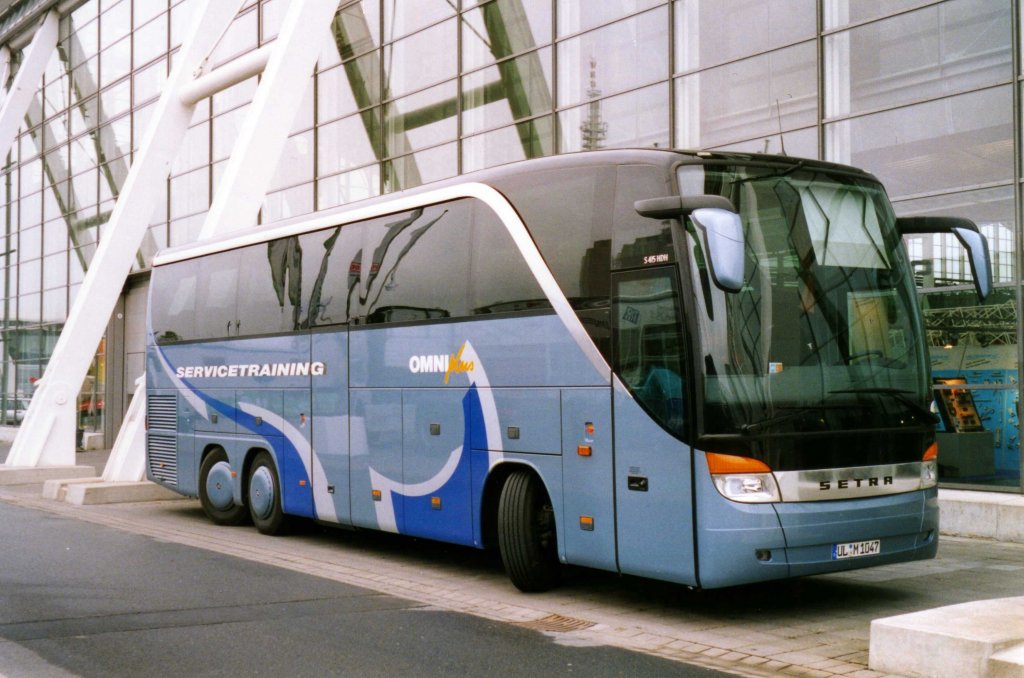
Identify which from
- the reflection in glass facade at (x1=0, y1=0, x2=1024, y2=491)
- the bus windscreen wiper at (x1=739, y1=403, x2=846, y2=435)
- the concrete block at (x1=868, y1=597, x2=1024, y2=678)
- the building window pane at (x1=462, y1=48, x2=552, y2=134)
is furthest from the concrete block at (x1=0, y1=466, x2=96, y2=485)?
the concrete block at (x1=868, y1=597, x2=1024, y2=678)

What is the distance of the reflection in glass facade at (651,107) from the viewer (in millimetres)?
13336

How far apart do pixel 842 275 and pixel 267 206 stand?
20.1 m

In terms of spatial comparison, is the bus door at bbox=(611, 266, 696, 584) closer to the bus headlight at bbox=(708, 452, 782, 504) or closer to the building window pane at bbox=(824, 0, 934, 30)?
the bus headlight at bbox=(708, 452, 782, 504)

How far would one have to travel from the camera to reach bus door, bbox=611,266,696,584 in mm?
8094

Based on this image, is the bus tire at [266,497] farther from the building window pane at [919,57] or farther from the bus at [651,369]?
the building window pane at [919,57]

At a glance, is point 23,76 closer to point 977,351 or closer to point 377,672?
point 977,351

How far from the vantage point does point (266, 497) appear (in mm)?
13641

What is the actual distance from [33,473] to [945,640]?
18.7 metres

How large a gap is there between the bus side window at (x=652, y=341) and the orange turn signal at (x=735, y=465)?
32 centimetres

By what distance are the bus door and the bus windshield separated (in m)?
0.26

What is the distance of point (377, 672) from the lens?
6.74 metres

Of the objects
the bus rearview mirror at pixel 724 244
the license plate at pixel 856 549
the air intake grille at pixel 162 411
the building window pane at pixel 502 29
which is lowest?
the license plate at pixel 856 549

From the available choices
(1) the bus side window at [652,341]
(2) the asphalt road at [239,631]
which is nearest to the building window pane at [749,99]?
(1) the bus side window at [652,341]

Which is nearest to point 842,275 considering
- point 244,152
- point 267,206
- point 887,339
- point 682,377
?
point 887,339
